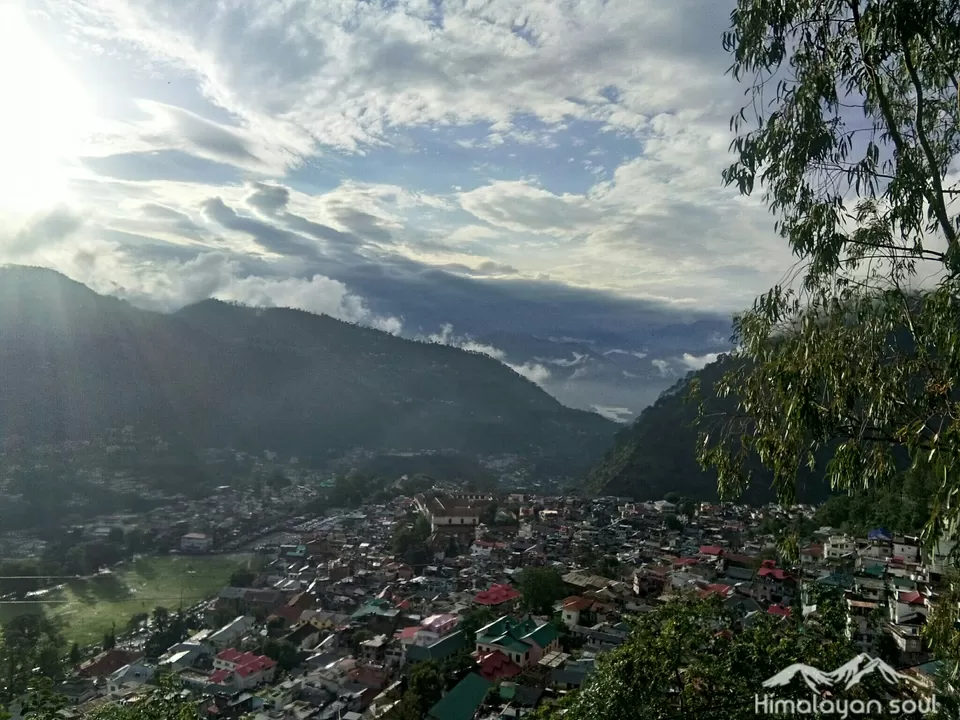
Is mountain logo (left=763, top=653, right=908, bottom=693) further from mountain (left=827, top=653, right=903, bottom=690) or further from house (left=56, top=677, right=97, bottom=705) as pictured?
house (left=56, top=677, right=97, bottom=705)

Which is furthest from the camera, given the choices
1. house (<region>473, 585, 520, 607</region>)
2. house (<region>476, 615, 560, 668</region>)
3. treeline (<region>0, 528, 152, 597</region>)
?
treeline (<region>0, 528, 152, 597</region>)

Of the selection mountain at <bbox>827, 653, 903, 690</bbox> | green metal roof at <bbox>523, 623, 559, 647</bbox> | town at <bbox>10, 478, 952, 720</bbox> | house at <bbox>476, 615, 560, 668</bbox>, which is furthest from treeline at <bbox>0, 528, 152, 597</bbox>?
mountain at <bbox>827, 653, 903, 690</bbox>

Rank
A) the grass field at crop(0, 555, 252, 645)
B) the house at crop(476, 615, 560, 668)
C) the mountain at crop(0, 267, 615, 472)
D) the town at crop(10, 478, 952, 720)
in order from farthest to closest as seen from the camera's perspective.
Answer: the mountain at crop(0, 267, 615, 472)
the grass field at crop(0, 555, 252, 645)
the house at crop(476, 615, 560, 668)
the town at crop(10, 478, 952, 720)

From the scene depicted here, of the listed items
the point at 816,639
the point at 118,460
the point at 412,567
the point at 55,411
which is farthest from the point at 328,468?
the point at 816,639

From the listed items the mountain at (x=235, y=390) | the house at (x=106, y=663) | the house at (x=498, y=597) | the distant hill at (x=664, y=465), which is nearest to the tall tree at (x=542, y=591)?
the house at (x=498, y=597)

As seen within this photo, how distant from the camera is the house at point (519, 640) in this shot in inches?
575

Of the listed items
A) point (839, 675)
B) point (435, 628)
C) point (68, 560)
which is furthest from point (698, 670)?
point (68, 560)

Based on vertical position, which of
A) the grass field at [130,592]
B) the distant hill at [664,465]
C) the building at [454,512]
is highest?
the distant hill at [664,465]

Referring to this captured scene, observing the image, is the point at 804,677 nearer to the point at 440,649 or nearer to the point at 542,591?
the point at 440,649

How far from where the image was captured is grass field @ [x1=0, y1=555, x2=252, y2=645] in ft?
74.7

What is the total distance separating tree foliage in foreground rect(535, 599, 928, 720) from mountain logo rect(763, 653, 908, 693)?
48mm

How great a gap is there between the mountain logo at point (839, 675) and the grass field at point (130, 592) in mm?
22918

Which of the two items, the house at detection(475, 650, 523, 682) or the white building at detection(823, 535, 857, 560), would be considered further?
the white building at detection(823, 535, 857, 560)

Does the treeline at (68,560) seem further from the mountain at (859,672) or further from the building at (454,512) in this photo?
the mountain at (859,672)
